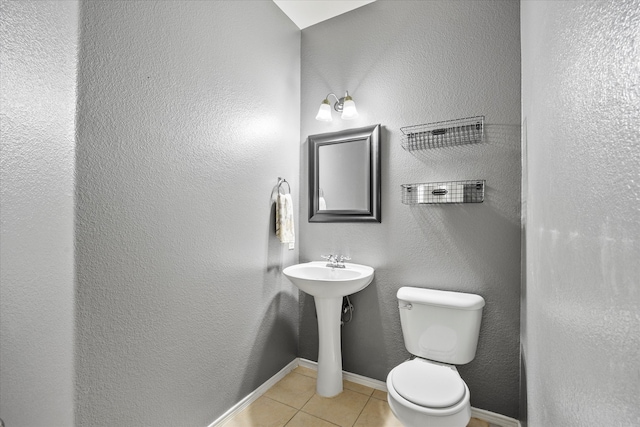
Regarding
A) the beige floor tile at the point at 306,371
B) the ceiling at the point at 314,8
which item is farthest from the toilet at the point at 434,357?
the ceiling at the point at 314,8

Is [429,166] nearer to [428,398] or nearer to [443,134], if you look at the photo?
[443,134]

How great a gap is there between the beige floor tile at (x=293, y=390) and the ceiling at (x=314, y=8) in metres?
2.76

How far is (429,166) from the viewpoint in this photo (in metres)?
1.91

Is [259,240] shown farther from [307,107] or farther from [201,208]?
[307,107]

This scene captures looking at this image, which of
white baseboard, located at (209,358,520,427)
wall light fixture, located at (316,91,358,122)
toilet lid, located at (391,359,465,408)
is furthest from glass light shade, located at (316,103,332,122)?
white baseboard, located at (209,358,520,427)

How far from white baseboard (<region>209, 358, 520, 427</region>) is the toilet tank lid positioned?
714 millimetres

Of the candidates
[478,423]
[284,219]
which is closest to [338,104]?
[284,219]

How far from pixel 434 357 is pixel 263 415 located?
1.09 m

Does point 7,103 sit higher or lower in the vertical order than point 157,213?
higher

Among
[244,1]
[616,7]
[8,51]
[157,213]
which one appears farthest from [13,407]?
[244,1]

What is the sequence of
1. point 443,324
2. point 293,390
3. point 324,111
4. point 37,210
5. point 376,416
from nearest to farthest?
point 37,210
point 443,324
point 376,416
point 293,390
point 324,111

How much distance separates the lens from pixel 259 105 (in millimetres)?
2004

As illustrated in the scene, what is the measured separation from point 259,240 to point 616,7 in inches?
73.7

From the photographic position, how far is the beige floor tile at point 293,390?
1.94 meters
